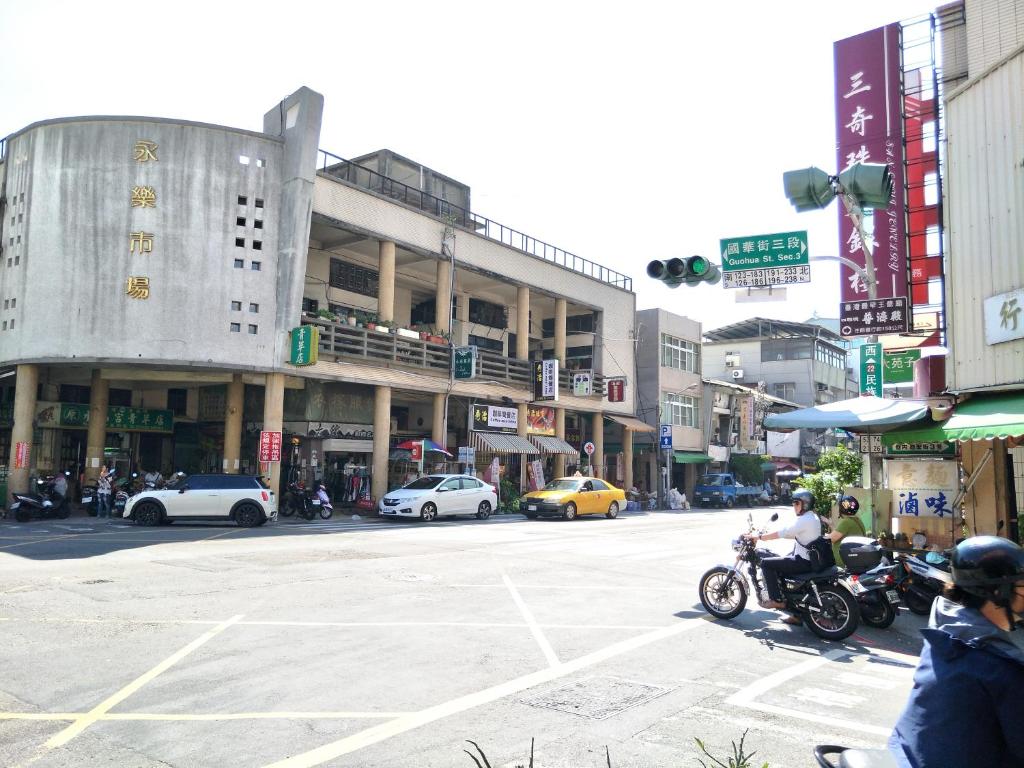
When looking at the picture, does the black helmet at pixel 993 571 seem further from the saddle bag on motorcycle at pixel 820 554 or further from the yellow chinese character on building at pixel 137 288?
the yellow chinese character on building at pixel 137 288

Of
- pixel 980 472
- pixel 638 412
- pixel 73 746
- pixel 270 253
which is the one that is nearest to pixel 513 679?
pixel 73 746

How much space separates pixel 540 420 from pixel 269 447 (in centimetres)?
1467

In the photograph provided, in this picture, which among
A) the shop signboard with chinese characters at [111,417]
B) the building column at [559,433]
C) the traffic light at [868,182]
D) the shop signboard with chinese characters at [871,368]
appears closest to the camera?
the traffic light at [868,182]

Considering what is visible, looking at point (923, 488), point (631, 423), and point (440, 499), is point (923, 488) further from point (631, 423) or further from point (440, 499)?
point (631, 423)

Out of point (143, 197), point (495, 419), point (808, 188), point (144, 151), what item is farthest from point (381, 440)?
point (808, 188)

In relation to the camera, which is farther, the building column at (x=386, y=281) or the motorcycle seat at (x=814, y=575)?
the building column at (x=386, y=281)

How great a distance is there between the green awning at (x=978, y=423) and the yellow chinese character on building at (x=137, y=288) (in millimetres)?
20794

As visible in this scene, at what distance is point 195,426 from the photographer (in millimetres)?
30516

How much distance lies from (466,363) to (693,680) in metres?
23.7

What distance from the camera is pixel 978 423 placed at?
32.0ft

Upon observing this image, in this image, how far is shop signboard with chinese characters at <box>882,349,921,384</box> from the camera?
19.3 meters

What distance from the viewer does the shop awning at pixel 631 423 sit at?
39.6 metres

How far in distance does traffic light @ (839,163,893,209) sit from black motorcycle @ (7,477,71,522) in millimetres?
21877

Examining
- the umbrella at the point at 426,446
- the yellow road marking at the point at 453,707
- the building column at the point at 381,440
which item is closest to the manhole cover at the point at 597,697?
the yellow road marking at the point at 453,707
